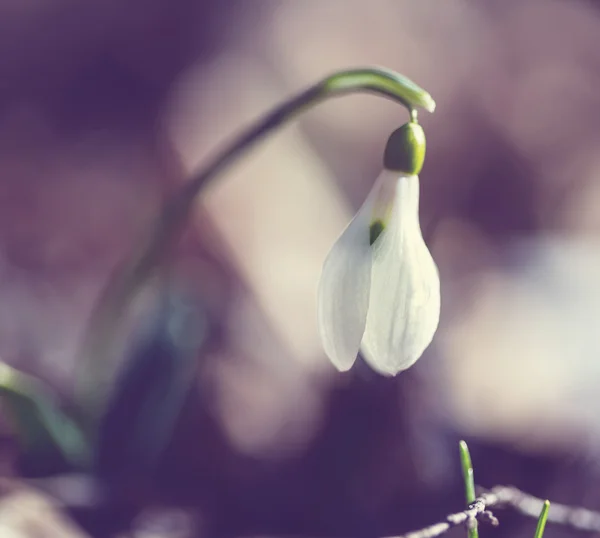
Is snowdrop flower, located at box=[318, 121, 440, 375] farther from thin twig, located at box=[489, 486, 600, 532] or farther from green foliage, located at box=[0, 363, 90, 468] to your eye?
green foliage, located at box=[0, 363, 90, 468]

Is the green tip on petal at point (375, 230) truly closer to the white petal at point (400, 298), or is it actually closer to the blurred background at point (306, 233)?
the white petal at point (400, 298)

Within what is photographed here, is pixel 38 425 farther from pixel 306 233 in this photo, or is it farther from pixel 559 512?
pixel 306 233

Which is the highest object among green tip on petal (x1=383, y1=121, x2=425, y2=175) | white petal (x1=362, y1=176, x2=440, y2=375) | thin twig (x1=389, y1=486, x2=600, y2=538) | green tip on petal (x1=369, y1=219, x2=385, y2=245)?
green tip on petal (x1=383, y1=121, x2=425, y2=175)

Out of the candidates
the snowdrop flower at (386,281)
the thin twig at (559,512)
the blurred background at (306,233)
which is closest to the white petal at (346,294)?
the snowdrop flower at (386,281)

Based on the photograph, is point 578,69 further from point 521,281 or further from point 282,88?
point 521,281

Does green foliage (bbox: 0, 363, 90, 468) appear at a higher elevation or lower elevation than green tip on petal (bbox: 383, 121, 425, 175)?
lower

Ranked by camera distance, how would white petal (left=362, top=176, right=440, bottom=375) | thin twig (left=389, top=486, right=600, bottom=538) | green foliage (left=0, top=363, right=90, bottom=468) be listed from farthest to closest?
green foliage (left=0, top=363, right=90, bottom=468) < white petal (left=362, top=176, right=440, bottom=375) < thin twig (left=389, top=486, right=600, bottom=538)

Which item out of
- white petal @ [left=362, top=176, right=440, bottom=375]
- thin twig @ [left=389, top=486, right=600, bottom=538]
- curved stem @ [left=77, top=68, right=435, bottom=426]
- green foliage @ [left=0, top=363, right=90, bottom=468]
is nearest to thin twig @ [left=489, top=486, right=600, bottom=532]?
thin twig @ [left=389, top=486, right=600, bottom=538]
